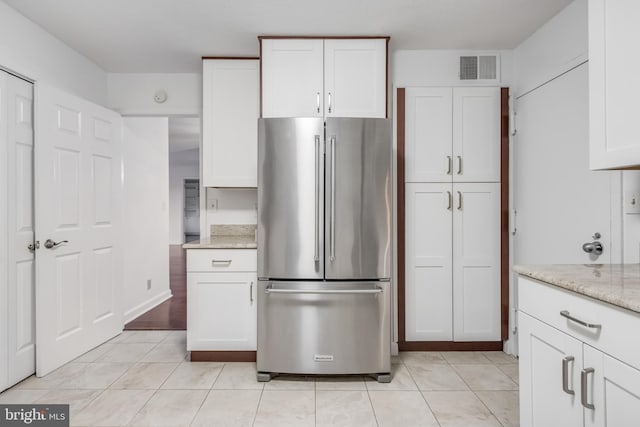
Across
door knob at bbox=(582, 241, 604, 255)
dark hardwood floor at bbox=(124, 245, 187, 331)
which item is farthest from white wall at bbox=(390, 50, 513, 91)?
dark hardwood floor at bbox=(124, 245, 187, 331)

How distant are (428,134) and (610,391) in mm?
2234

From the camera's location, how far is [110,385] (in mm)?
2473

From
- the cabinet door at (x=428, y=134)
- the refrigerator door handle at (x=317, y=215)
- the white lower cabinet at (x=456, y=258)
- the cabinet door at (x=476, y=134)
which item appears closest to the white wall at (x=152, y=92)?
the refrigerator door handle at (x=317, y=215)

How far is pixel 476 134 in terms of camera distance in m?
3.03

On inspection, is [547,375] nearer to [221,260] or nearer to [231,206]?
[221,260]

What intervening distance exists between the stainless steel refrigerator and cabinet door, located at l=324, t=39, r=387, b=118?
382 mm

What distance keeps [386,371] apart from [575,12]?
2456mm

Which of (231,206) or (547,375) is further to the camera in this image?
(231,206)

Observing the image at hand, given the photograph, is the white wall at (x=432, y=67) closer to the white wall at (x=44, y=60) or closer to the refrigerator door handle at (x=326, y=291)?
the refrigerator door handle at (x=326, y=291)

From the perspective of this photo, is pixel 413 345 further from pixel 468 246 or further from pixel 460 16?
pixel 460 16

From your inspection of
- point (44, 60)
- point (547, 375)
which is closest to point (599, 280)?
point (547, 375)

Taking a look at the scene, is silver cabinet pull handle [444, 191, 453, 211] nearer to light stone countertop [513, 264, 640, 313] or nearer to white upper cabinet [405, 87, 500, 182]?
white upper cabinet [405, 87, 500, 182]

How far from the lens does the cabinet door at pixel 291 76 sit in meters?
2.80

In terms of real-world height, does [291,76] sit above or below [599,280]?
above
